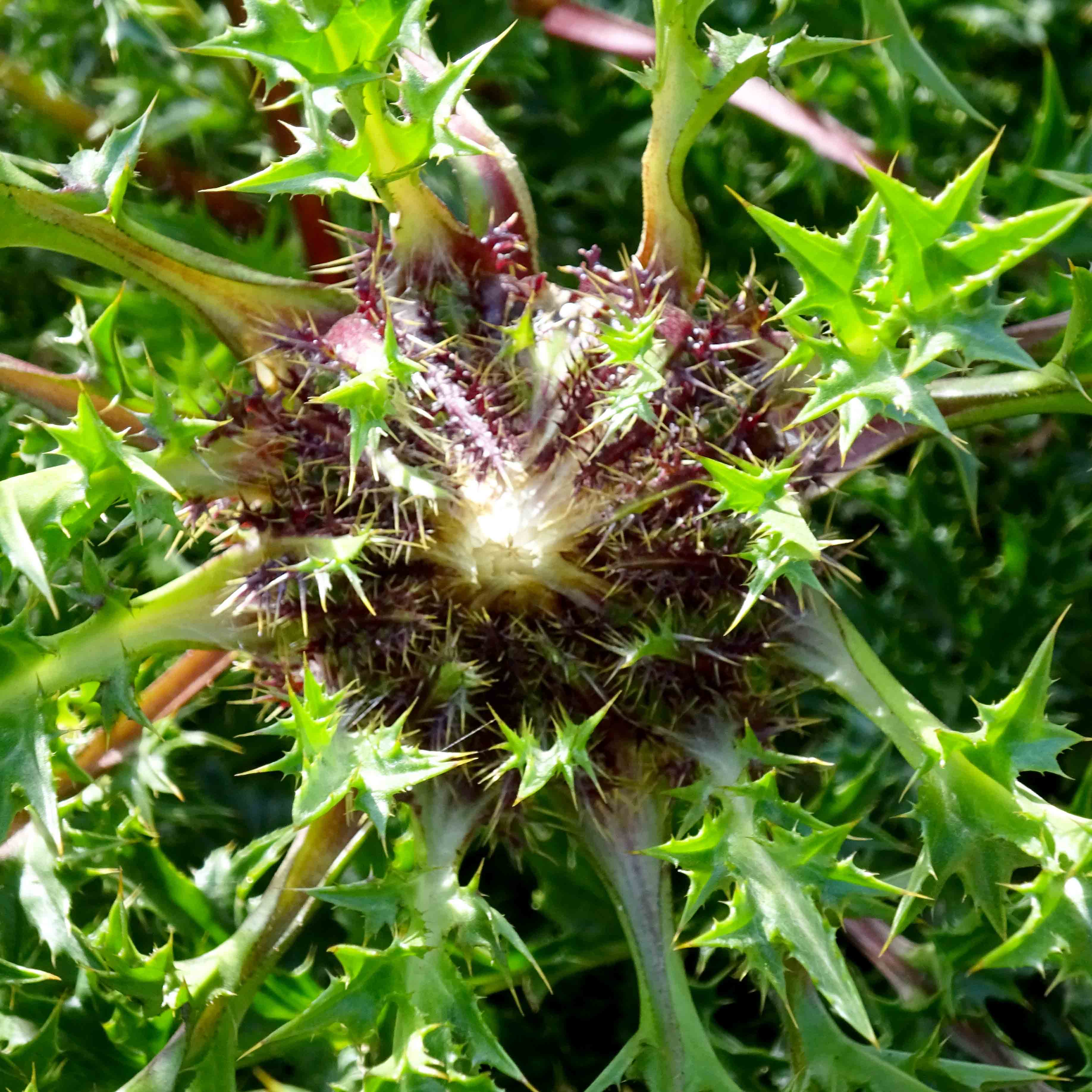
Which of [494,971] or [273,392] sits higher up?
[273,392]

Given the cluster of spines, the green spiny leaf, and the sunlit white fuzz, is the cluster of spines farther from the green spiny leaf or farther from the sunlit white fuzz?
the green spiny leaf

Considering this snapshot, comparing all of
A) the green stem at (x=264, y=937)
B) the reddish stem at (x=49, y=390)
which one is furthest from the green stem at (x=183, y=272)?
the green stem at (x=264, y=937)

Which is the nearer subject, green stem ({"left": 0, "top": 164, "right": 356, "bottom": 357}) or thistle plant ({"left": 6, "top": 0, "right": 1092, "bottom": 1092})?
thistle plant ({"left": 6, "top": 0, "right": 1092, "bottom": 1092})

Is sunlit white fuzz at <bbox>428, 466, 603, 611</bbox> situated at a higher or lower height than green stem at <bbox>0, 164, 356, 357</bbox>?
lower

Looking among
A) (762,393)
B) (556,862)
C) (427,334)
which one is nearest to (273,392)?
(427,334)

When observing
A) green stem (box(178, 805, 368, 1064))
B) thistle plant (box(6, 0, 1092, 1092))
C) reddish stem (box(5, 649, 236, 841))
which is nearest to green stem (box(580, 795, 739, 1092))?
thistle plant (box(6, 0, 1092, 1092))

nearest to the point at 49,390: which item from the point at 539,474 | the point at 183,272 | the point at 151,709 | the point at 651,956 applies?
the point at 183,272

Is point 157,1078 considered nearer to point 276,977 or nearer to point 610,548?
point 276,977
